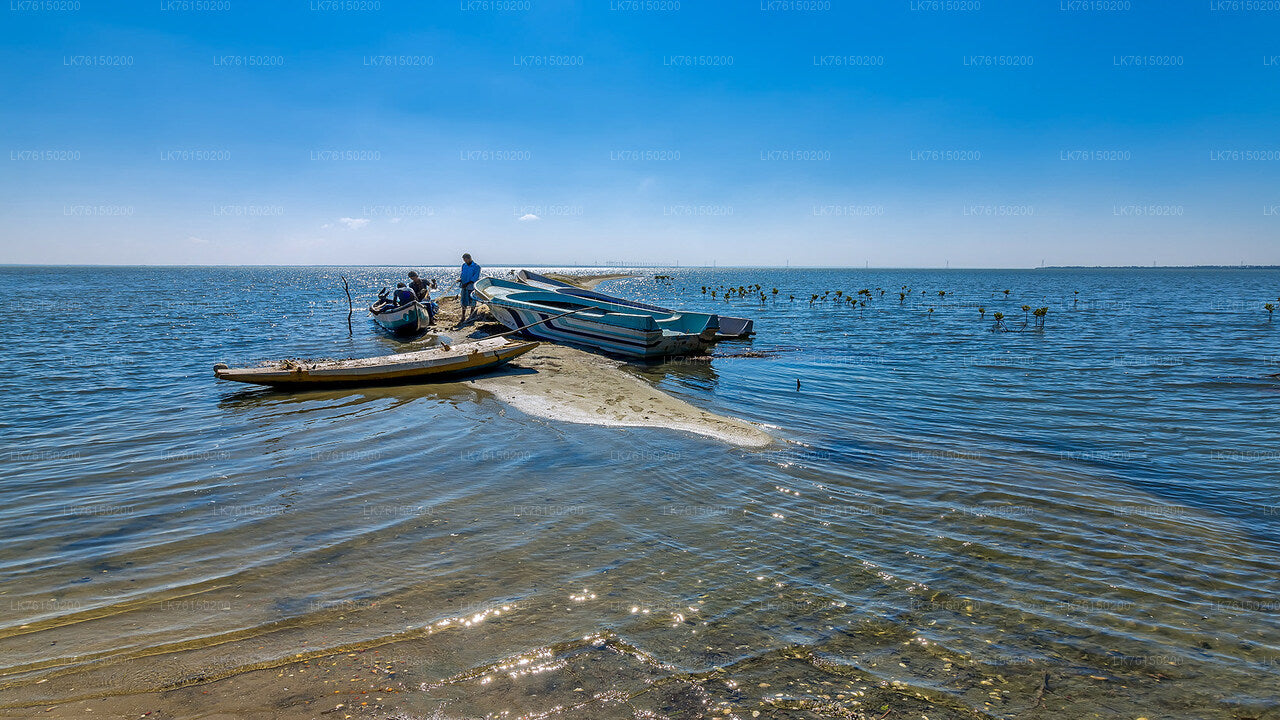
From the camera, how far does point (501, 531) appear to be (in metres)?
6.07

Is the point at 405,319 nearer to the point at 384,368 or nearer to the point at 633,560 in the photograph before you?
the point at 384,368

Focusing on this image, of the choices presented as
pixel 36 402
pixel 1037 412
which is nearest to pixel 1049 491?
pixel 1037 412

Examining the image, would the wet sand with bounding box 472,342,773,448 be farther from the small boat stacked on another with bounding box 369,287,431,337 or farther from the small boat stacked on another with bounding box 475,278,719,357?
the small boat stacked on another with bounding box 369,287,431,337

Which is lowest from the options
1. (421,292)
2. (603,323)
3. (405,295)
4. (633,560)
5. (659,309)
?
(633,560)

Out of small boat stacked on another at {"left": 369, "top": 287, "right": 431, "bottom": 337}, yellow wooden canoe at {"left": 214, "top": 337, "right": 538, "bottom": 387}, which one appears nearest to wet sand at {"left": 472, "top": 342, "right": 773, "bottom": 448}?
yellow wooden canoe at {"left": 214, "top": 337, "right": 538, "bottom": 387}

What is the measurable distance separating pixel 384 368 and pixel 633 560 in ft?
31.9

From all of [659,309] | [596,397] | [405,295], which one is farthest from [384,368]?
[659,309]

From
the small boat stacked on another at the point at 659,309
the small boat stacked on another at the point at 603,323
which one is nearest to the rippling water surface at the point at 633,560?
the small boat stacked on another at the point at 603,323

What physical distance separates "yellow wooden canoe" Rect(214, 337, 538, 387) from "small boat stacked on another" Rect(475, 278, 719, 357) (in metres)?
2.20

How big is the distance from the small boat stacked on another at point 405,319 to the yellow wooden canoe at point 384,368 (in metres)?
7.69

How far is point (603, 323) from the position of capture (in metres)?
18.1

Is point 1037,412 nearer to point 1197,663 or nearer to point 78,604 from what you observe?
point 1197,663

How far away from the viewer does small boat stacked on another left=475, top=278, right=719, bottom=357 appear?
1762cm

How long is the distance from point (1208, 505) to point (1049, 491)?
1775 millimetres
